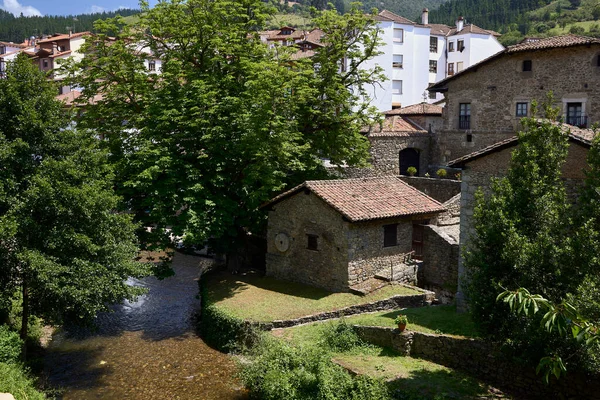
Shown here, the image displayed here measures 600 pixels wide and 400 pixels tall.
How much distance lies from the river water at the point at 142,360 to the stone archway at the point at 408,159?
20.8 meters

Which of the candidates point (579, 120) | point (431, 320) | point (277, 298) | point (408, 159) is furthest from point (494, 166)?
point (408, 159)

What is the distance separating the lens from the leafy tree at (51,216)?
16.5m

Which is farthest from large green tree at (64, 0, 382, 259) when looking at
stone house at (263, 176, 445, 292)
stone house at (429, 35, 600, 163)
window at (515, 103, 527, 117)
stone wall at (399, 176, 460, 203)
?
window at (515, 103, 527, 117)

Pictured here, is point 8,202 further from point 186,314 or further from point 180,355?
point 186,314

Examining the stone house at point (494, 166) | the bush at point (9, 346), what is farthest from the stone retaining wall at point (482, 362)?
the bush at point (9, 346)

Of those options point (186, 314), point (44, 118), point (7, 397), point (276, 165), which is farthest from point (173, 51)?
point (7, 397)

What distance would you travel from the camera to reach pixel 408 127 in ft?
137

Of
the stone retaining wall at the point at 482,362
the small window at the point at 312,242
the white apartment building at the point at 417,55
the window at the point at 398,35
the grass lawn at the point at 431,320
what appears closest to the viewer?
the stone retaining wall at the point at 482,362

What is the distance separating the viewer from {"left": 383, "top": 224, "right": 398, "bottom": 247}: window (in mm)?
24250

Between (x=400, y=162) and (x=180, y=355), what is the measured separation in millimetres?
25376

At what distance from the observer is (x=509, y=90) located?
34406 millimetres

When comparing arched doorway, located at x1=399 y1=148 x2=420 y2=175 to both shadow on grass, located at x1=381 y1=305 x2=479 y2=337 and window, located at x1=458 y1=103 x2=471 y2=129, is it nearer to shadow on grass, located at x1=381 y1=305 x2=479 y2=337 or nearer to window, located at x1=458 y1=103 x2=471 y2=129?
window, located at x1=458 y1=103 x2=471 y2=129

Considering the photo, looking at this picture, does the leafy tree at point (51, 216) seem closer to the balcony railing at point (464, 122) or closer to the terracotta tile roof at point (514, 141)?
the terracotta tile roof at point (514, 141)

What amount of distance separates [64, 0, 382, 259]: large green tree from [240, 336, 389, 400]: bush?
756 centimetres
